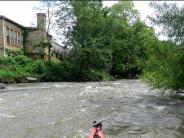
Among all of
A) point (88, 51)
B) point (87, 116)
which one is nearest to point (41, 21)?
point (88, 51)

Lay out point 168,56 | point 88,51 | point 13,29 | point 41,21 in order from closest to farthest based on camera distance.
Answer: point 168,56 < point 88,51 < point 13,29 < point 41,21

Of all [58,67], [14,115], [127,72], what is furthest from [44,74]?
[14,115]

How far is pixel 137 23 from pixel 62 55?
15.2 meters

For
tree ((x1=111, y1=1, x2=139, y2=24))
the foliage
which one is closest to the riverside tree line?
tree ((x1=111, y1=1, x2=139, y2=24))

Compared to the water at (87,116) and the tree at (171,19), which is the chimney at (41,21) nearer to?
the water at (87,116)

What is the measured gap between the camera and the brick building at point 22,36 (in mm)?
46688

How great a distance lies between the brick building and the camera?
153ft

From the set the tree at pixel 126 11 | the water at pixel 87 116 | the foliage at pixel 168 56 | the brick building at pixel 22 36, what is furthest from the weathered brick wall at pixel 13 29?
the foliage at pixel 168 56

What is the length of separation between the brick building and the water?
81.0 ft

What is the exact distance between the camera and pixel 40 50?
51.6m

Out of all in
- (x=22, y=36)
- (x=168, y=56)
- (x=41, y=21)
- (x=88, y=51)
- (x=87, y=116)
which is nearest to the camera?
(x=87, y=116)

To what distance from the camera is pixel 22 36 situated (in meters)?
54.4

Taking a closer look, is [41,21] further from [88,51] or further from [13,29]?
[88,51]

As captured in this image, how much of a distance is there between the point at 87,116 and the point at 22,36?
3981 cm
